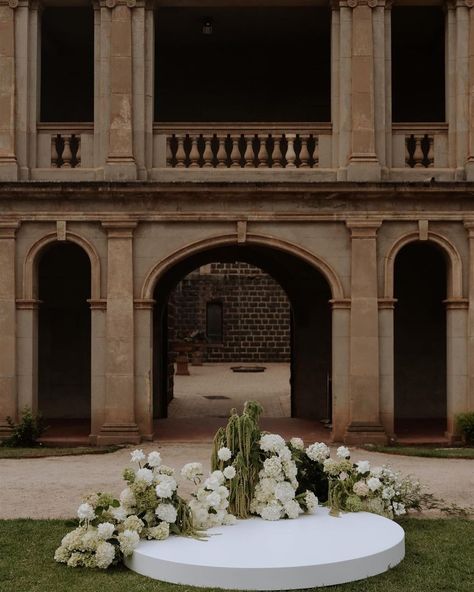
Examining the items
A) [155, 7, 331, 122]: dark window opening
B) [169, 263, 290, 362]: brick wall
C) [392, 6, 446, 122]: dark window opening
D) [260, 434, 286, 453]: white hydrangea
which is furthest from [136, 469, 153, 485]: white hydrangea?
[169, 263, 290, 362]: brick wall

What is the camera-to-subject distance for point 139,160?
1237cm

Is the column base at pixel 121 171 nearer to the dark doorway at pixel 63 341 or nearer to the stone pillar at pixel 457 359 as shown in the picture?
the dark doorway at pixel 63 341

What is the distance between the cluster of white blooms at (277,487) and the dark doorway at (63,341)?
8.95 metres

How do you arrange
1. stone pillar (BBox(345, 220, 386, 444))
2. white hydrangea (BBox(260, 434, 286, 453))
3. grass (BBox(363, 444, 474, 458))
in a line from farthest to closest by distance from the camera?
stone pillar (BBox(345, 220, 386, 444)), grass (BBox(363, 444, 474, 458)), white hydrangea (BBox(260, 434, 286, 453))

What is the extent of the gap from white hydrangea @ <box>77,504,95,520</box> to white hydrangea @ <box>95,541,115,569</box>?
0.94 feet

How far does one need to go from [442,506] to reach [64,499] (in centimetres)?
406

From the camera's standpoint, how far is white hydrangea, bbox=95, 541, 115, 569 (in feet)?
19.1

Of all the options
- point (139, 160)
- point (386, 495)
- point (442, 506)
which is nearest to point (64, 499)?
→ point (386, 495)

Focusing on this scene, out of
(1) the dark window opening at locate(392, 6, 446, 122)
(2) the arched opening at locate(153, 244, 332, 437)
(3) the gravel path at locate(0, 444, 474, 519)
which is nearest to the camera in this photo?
(3) the gravel path at locate(0, 444, 474, 519)

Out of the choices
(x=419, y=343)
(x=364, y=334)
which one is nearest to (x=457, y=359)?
(x=364, y=334)

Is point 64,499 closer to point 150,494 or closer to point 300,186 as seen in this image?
point 150,494

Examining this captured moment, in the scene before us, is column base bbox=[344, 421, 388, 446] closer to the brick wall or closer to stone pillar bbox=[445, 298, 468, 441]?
stone pillar bbox=[445, 298, 468, 441]

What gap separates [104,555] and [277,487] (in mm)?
1624

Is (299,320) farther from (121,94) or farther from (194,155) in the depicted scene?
(121,94)
